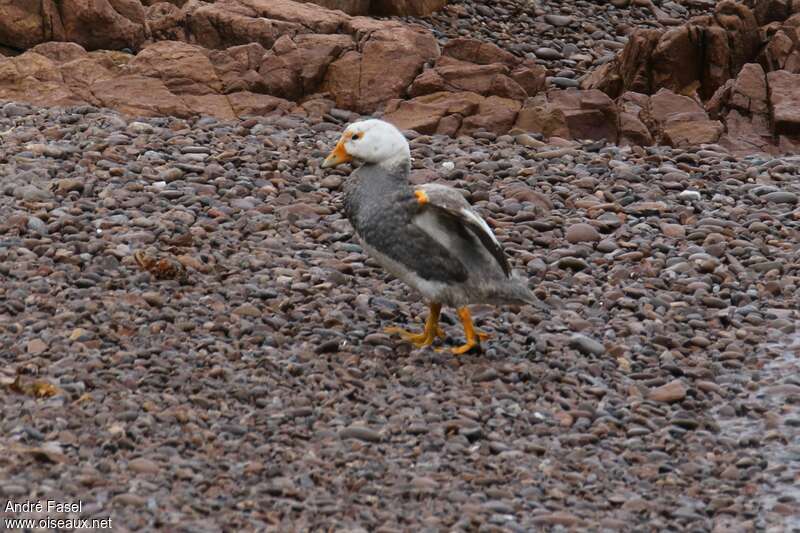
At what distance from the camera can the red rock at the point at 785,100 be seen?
43.6 feet

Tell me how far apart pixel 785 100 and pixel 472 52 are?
314 cm

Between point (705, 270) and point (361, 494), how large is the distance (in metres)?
4.20

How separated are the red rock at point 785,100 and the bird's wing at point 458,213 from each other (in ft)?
19.4

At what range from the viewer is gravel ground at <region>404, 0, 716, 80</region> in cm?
1841

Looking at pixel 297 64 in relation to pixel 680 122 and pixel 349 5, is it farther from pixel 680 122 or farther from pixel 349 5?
pixel 349 5

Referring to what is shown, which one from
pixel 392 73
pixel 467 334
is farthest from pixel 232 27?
pixel 467 334

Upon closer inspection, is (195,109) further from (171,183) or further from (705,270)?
(705,270)

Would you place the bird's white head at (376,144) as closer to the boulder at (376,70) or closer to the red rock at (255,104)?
the red rock at (255,104)

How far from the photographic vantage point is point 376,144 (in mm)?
8516

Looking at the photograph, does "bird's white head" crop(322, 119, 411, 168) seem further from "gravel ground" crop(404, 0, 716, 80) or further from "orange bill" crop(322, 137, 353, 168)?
"gravel ground" crop(404, 0, 716, 80)

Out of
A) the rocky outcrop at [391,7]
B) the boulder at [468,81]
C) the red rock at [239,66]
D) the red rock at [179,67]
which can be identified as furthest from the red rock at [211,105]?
the rocky outcrop at [391,7]

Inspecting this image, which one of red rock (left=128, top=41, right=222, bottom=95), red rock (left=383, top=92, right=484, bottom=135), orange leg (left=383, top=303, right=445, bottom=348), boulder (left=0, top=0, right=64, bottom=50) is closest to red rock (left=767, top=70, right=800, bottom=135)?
red rock (left=383, top=92, right=484, bottom=135)

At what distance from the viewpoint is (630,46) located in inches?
597

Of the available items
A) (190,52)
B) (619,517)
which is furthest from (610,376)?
(190,52)
